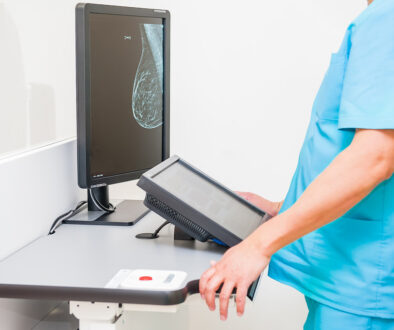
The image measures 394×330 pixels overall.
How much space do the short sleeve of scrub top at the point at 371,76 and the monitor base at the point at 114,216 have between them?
0.79 meters

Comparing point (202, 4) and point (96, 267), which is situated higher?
point (202, 4)

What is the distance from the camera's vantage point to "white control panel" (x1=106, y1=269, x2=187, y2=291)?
102 centimetres

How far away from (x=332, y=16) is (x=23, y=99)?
109 cm

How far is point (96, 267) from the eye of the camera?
1.16 m

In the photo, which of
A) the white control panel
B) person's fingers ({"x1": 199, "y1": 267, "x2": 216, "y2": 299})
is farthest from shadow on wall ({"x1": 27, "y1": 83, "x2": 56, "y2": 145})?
person's fingers ({"x1": 199, "y1": 267, "x2": 216, "y2": 299})

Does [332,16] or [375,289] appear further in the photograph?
[332,16]

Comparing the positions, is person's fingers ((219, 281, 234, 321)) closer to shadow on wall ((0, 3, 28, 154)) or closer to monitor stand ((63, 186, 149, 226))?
monitor stand ((63, 186, 149, 226))

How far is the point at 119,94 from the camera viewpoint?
62.8 inches

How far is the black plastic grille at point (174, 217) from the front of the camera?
4.01ft

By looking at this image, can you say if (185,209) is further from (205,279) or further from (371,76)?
(371,76)

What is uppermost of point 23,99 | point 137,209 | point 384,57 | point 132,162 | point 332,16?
point 332,16

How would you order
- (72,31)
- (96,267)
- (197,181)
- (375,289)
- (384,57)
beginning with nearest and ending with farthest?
(384,57), (375,289), (96,267), (197,181), (72,31)

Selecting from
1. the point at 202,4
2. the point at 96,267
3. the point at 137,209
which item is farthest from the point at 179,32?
the point at 96,267

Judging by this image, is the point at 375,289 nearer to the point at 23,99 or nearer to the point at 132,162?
the point at 132,162
